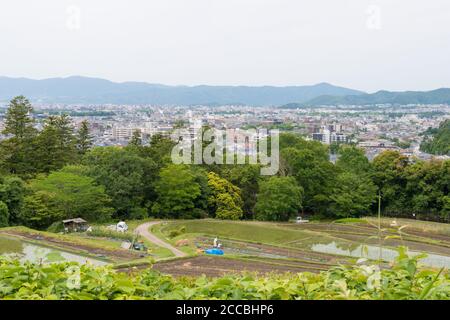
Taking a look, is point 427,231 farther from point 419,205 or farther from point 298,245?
point 298,245

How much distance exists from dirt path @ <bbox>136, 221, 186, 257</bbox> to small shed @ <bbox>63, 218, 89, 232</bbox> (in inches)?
103

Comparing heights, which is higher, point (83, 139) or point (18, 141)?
point (18, 141)

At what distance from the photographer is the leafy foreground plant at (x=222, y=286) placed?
2352mm

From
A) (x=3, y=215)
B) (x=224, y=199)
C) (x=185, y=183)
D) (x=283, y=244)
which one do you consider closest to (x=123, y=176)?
(x=185, y=183)

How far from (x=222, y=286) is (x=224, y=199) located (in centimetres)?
2745

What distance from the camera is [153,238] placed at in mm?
21766

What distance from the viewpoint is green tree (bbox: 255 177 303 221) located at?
2867cm

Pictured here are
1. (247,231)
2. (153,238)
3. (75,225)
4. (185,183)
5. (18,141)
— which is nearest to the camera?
(153,238)

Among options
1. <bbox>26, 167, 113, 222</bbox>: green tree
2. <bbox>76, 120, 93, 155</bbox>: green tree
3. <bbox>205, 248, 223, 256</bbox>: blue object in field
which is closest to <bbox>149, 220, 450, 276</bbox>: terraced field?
<bbox>205, 248, 223, 256</bbox>: blue object in field

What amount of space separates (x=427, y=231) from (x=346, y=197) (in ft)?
19.6

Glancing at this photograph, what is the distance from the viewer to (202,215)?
2934cm

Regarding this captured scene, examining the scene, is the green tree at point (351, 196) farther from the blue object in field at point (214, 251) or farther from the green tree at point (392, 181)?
the blue object in field at point (214, 251)

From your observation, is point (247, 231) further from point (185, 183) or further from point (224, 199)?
point (185, 183)

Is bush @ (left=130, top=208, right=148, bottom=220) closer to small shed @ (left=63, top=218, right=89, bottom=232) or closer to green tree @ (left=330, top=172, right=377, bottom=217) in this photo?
small shed @ (left=63, top=218, right=89, bottom=232)
